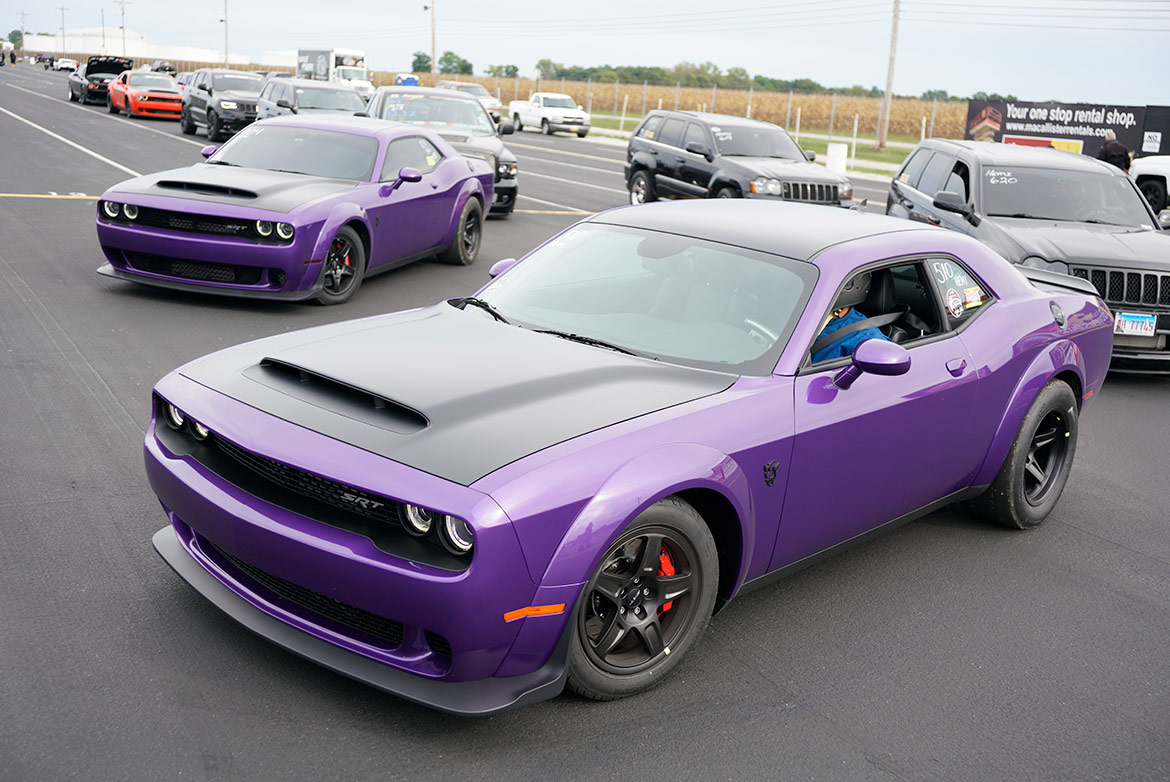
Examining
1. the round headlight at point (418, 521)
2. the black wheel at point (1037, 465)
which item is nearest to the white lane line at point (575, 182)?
the black wheel at point (1037, 465)

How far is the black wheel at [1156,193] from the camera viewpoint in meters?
20.4

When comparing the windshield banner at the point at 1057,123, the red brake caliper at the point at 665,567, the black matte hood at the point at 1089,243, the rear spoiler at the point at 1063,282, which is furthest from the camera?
the windshield banner at the point at 1057,123

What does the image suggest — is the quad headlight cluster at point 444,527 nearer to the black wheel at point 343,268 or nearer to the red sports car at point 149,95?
the black wheel at point 343,268

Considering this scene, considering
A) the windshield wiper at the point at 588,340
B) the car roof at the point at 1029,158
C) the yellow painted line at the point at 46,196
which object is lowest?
the yellow painted line at the point at 46,196

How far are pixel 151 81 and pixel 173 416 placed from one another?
3328 cm

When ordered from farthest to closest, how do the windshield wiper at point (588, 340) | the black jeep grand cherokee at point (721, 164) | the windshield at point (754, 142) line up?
the windshield at point (754, 142), the black jeep grand cherokee at point (721, 164), the windshield wiper at point (588, 340)

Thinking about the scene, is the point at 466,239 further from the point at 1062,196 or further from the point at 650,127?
the point at 650,127

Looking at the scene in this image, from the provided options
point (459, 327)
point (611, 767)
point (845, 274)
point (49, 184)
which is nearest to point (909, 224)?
point (845, 274)

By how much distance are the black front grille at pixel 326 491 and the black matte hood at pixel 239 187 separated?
5642 millimetres

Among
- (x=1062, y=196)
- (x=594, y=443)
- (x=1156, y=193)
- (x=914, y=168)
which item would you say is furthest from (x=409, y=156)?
(x=1156, y=193)

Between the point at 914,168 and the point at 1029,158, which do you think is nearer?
the point at 1029,158

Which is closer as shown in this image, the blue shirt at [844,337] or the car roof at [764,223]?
the blue shirt at [844,337]

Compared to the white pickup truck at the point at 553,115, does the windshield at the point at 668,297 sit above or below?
below

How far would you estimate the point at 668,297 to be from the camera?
437 centimetres
